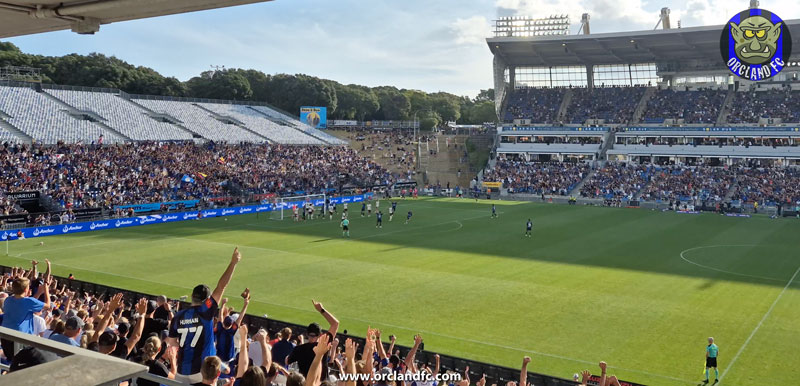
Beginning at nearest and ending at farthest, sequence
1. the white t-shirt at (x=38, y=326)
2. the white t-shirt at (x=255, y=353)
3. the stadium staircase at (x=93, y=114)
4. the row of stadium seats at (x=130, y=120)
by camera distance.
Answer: the white t-shirt at (x=38, y=326) < the white t-shirt at (x=255, y=353) < the row of stadium seats at (x=130, y=120) < the stadium staircase at (x=93, y=114)

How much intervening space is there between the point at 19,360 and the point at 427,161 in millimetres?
86163

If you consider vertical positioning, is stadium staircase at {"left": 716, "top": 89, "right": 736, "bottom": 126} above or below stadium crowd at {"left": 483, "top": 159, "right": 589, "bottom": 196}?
above

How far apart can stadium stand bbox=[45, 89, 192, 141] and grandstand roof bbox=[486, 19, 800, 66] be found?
44549mm

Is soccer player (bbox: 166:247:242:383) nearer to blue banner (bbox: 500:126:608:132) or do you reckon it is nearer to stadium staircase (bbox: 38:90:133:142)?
stadium staircase (bbox: 38:90:133:142)

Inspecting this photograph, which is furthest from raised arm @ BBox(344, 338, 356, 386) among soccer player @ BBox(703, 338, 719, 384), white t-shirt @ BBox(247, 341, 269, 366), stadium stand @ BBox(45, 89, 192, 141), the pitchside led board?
the pitchside led board

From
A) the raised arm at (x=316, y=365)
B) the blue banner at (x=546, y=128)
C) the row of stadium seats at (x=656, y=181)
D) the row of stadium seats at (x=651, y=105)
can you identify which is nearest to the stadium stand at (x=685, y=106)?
the row of stadium seats at (x=651, y=105)

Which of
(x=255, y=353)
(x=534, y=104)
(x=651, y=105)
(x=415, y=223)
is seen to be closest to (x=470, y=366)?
(x=255, y=353)

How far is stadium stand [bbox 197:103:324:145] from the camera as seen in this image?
78938mm

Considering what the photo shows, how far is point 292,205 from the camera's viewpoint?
5422 cm

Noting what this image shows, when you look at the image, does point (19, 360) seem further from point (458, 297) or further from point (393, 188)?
point (393, 188)

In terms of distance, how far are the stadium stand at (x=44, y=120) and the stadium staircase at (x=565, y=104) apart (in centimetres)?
5791

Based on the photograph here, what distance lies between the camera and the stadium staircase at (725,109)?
75.9 m

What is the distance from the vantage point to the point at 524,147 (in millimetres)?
85312

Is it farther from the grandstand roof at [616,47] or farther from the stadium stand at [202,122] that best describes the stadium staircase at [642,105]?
the stadium stand at [202,122]
